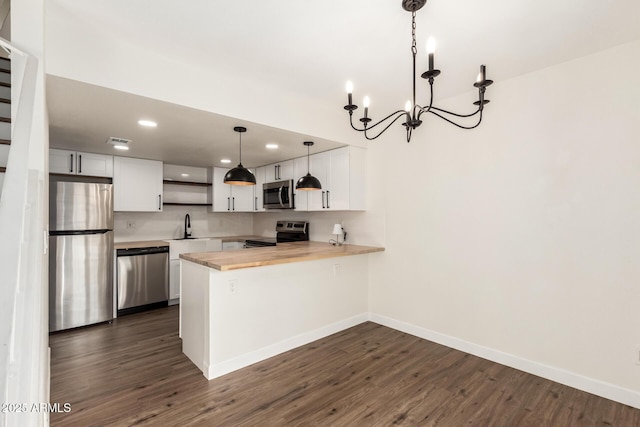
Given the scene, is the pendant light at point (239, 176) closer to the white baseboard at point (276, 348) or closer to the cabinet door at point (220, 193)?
the white baseboard at point (276, 348)

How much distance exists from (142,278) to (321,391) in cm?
326

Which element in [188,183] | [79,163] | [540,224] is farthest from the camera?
[188,183]

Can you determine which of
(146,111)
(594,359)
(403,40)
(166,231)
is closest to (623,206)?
(594,359)

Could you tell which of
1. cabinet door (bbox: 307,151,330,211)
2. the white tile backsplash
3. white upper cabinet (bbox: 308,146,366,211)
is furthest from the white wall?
the white tile backsplash

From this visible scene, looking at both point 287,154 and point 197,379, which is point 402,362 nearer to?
point 197,379

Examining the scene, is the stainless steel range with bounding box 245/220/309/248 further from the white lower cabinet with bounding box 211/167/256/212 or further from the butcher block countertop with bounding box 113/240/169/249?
the butcher block countertop with bounding box 113/240/169/249

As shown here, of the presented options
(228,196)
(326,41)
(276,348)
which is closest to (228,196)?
(228,196)

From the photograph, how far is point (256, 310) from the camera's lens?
2.91 meters

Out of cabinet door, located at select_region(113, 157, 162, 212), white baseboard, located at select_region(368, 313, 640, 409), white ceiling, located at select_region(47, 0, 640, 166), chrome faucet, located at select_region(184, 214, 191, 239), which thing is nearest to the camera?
white ceiling, located at select_region(47, 0, 640, 166)

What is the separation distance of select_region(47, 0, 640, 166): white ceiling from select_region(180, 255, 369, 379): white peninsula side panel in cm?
149

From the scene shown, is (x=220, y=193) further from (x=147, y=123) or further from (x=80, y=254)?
(x=147, y=123)

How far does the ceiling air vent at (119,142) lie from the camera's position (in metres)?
3.51

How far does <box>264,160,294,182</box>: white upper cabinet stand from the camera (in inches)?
190

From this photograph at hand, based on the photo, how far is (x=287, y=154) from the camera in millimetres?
4383
